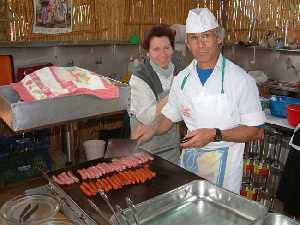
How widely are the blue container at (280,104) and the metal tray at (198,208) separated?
2.06m

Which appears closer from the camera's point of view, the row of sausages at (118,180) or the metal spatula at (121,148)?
the row of sausages at (118,180)

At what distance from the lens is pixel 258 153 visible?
11.1 ft

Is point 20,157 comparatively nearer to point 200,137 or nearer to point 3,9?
point 3,9

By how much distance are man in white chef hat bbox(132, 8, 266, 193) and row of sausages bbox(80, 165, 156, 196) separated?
0.25 metres

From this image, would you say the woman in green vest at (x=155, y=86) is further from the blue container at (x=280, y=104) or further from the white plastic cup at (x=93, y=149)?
the white plastic cup at (x=93, y=149)

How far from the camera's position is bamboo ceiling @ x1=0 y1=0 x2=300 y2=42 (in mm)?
3768

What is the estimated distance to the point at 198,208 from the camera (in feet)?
5.05

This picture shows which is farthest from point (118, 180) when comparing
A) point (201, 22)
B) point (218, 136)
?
point (201, 22)

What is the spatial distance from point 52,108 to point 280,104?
106 inches

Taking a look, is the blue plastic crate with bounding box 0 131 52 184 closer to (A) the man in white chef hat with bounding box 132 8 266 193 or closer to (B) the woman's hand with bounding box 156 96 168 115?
(B) the woman's hand with bounding box 156 96 168 115

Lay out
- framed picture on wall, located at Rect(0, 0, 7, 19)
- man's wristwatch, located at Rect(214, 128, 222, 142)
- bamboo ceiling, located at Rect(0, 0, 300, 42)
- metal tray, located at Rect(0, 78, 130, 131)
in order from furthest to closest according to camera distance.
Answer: bamboo ceiling, located at Rect(0, 0, 300, 42)
framed picture on wall, located at Rect(0, 0, 7, 19)
man's wristwatch, located at Rect(214, 128, 222, 142)
metal tray, located at Rect(0, 78, 130, 131)

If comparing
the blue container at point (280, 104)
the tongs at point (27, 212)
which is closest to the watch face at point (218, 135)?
the tongs at point (27, 212)

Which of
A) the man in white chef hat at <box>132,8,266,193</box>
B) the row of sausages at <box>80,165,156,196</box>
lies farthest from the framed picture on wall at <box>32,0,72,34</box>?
→ the row of sausages at <box>80,165,156,196</box>

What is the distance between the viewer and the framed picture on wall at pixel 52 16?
3.88 metres
